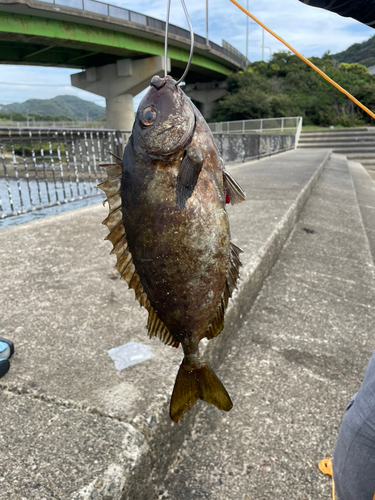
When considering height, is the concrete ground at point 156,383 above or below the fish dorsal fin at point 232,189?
below

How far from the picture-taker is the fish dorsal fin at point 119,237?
98 centimetres

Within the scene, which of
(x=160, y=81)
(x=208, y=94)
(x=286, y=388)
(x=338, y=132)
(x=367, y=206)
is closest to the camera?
(x=160, y=81)

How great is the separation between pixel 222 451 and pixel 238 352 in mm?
909

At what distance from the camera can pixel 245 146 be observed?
1602 centimetres

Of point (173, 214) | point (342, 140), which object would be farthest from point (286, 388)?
point (342, 140)

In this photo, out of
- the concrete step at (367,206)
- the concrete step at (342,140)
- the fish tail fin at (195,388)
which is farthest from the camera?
the concrete step at (342,140)

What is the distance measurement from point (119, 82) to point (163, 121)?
1354 inches

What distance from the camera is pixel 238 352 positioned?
2824mm

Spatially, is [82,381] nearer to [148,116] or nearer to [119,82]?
[148,116]

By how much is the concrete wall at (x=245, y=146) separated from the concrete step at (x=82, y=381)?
399 inches

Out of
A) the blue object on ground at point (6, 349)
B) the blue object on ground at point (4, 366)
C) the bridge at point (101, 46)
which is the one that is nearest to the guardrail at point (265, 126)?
the bridge at point (101, 46)

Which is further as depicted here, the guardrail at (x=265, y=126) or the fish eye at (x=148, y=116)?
the guardrail at (x=265, y=126)

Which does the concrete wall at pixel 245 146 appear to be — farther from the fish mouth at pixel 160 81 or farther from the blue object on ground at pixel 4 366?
the fish mouth at pixel 160 81

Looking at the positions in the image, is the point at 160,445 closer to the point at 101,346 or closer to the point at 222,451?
the point at 222,451
